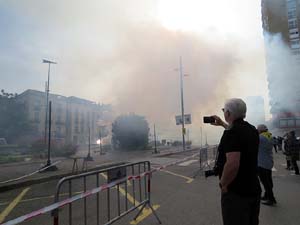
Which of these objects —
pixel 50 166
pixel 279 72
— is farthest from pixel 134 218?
pixel 279 72

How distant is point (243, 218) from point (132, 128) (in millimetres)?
26353

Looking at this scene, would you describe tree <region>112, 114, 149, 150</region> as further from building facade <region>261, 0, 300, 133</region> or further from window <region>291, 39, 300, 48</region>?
window <region>291, 39, 300, 48</region>

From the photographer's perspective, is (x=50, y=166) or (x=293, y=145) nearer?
(x=293, y=145)

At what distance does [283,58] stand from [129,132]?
627 inches

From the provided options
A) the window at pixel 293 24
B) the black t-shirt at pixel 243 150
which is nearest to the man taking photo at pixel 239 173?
the black t-shirt at pixel 243 150

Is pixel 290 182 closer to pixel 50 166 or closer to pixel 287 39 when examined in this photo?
pixel 50 166

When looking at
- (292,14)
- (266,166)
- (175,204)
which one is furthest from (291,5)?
(175,204)

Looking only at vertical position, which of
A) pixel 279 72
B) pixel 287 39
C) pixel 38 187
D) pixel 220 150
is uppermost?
pixel 287 39

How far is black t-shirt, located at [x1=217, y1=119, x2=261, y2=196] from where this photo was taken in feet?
7.09

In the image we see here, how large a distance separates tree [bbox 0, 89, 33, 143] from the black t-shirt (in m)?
46.0

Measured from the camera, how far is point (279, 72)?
19250mm

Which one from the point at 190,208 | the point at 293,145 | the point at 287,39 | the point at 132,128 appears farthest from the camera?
the point at 132,128

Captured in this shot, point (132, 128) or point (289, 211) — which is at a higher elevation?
point (132, 128)

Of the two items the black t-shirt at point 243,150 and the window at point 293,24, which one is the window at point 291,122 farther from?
the black t-shirt at point 243,150
